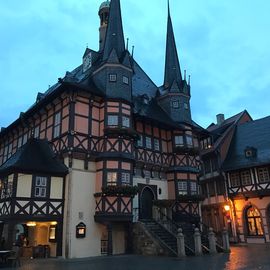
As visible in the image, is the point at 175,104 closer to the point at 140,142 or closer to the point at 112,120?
the point at 140,142

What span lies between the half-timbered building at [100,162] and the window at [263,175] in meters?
6.56

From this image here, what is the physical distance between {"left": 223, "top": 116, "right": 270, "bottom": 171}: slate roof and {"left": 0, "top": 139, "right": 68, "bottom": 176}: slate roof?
60.2 feet

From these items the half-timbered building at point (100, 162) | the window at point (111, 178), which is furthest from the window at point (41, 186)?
the window at point (111, 178)

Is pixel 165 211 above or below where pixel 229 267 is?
above

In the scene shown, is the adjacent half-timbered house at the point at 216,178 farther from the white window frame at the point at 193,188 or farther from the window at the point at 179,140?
the white window frame at the point at 193,188

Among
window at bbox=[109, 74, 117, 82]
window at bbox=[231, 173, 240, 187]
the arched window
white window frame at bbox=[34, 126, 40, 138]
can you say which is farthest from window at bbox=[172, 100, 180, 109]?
the arched window

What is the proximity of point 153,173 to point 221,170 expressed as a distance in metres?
10.3

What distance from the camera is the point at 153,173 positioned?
1057 inches

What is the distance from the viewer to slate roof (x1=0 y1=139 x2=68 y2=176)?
801 inches

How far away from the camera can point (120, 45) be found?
26812mm

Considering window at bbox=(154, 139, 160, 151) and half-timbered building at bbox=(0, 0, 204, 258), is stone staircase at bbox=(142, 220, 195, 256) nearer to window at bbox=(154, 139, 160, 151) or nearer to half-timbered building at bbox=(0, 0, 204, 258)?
half-timbered building at bbox=(0, 0, 204, 258)

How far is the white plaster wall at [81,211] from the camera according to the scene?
805 inches

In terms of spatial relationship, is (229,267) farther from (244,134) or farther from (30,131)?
(244,134)

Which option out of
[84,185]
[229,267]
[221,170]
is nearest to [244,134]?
[221,170]
